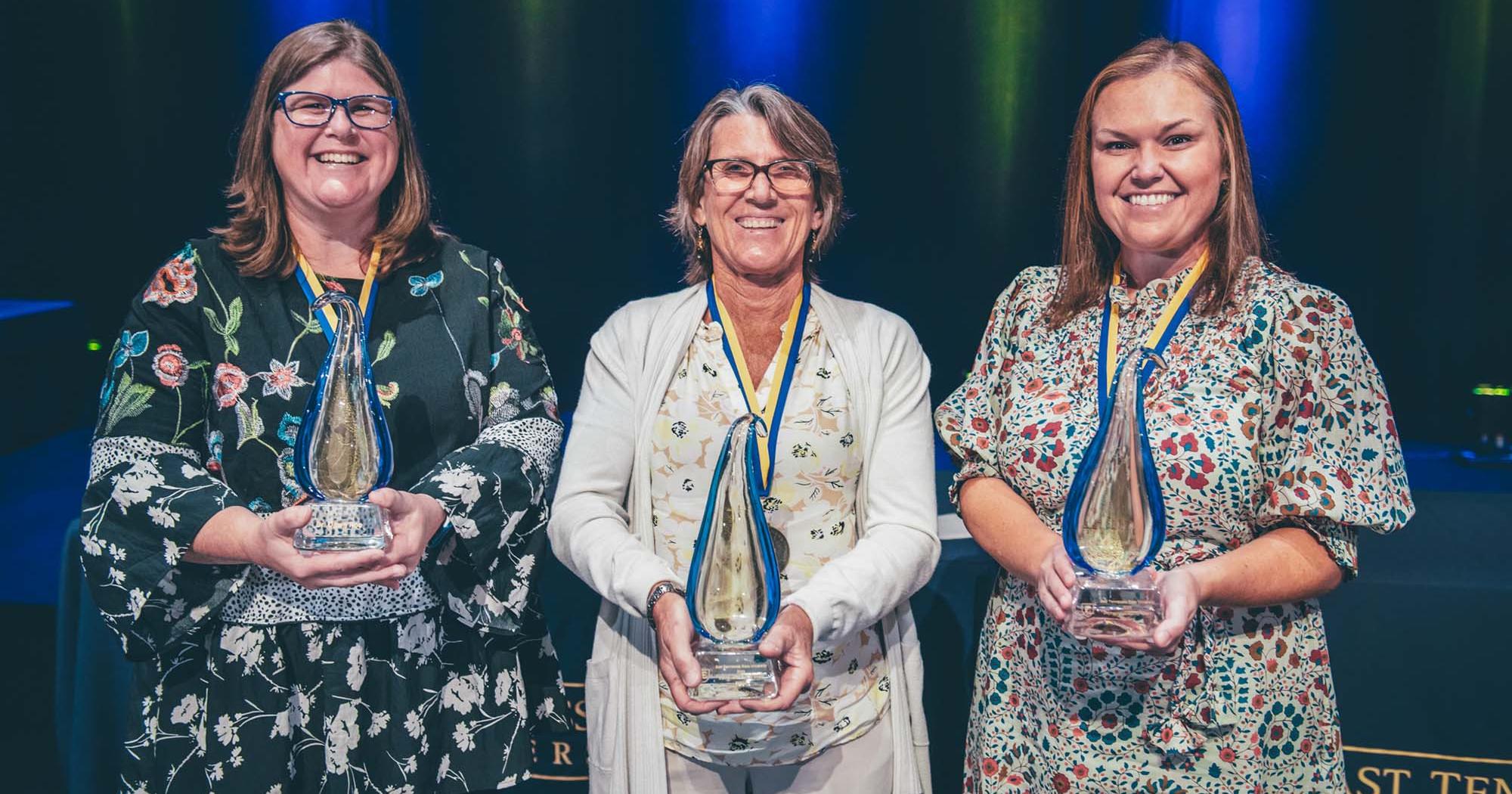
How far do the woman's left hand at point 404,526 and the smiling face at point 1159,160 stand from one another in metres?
1.04

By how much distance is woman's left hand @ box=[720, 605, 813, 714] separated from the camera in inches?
62.8

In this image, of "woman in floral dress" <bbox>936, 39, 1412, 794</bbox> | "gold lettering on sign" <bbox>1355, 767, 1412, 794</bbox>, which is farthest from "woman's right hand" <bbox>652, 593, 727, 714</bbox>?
"gold lettering on sign" <bbox>1355, 767, 1412, 794</bbox>

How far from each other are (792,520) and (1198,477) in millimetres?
568

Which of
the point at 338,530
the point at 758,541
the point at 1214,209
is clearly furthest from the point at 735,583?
the point at 1214,209

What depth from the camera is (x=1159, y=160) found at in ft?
5.58

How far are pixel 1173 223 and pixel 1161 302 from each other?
12 cm

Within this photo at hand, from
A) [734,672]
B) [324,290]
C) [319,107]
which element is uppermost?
[319,107]

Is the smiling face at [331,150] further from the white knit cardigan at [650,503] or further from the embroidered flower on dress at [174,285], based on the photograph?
the white knit cardigan at [650,503]

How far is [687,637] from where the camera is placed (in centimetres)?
162

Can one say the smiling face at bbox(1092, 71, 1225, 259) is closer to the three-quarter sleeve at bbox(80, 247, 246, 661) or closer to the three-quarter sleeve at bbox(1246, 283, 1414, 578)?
the three-quarter sleeve at bbox(1246, 283, 1414, 578)

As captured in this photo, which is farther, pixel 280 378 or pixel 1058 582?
pixel 280 378

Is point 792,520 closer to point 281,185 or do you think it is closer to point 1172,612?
point 1172,612

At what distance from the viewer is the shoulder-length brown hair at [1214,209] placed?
5.60ft

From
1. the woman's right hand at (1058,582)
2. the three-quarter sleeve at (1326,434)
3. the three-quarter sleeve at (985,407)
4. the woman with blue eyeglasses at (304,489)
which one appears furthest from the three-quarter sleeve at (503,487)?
the three-quarter sleeve at (1326,434)
